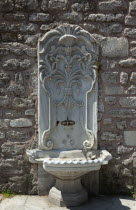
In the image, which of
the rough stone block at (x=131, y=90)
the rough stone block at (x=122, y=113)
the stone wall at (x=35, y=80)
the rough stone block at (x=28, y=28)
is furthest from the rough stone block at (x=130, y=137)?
the rough stone block at (x=28, y=28)

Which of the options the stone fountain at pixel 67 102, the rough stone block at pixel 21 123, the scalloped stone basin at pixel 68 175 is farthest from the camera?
the rough stone block at pixel 21 123

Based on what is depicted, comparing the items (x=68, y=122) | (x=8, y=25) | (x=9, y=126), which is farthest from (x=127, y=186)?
(x=8, y=25)

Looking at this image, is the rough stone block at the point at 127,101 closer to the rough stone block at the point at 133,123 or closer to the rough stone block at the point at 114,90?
the rough stone block at the point at 114,90

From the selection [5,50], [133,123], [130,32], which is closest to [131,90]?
[133,123]

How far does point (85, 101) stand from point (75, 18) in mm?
1080

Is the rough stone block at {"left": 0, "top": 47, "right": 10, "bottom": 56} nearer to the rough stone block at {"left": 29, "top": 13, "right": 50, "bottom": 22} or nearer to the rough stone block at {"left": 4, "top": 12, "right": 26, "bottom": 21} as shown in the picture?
the rough stone block at {"left": 4, "top": 12, "right": 26, "bottom": 21}

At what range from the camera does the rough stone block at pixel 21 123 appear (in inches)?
123

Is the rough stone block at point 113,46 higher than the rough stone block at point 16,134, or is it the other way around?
the rough stone block at point 113,46

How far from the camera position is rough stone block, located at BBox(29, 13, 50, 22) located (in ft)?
9.99

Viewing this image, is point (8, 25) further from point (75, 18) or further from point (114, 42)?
point (114, 42)

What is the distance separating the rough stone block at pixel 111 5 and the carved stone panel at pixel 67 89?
403 millimetres

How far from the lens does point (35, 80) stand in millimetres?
3105

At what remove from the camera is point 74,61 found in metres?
3.11

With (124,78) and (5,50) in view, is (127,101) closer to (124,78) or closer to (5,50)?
(124,78)
